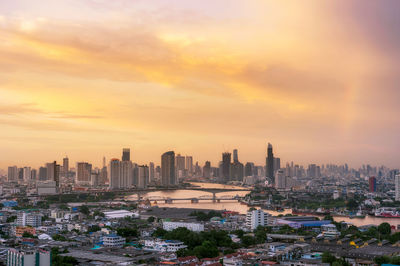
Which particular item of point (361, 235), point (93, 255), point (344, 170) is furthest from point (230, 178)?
point (93, 255)

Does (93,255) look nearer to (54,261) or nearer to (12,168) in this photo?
(54,261)

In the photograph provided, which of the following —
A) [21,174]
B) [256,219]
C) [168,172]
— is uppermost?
[168,172]

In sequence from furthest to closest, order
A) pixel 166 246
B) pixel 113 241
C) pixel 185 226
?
pixel 185 226 < pixel 113 241 < pixel 166 246

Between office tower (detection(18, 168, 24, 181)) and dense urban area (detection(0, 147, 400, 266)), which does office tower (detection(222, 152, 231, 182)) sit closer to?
office tower (detection(18, 168, 24, 181))

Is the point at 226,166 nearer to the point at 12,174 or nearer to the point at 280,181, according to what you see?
the point at 280,181

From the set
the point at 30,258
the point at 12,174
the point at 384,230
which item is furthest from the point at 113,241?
the point at 12,174

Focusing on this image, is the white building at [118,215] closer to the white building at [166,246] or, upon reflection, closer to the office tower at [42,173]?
the white building at [166,246]

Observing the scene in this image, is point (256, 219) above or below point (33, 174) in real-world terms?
below
